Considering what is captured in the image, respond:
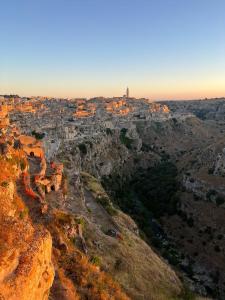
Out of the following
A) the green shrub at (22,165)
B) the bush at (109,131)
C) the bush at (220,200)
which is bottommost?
the bush at (220,200)

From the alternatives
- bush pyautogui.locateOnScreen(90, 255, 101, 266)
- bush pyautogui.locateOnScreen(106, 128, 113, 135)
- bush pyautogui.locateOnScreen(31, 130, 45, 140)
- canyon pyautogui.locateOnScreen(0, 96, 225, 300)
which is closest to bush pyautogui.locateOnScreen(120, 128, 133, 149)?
canyon pyautogui.locateOnScreen(0, 96, 225, 300)

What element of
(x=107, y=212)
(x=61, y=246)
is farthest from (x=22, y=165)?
(x=107, y=212)

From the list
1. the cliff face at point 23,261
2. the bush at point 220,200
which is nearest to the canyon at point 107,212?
the cliff face at point 23,261

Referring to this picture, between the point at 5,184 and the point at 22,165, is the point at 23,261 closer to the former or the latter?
the point at 5,184

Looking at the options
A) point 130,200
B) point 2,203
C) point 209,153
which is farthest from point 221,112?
point 2,203

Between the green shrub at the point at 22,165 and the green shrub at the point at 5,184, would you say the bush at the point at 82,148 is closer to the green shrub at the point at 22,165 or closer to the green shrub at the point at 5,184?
the green shrub at the point at 22,165

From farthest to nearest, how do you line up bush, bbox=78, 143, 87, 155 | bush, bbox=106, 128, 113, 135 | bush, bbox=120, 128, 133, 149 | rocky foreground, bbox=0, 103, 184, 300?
bush, bbox=120, 128, 133, 149, bush, bbox=106, 128, 113, 135, bush, bbox=78, 143, 87, 155, rocky foreground, bbox=0, 103, 184, 300

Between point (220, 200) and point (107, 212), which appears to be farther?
point (220, 200)

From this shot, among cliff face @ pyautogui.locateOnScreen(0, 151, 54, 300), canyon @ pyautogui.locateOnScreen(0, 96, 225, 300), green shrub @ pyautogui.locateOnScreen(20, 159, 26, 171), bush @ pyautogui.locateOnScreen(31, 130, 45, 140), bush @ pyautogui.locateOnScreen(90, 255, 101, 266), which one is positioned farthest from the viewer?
bush @ pyautogui.locateOnScreen(31, 130, 45, 140)

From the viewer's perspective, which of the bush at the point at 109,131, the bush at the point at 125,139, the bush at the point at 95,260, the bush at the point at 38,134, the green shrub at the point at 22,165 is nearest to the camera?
the bush at the point at 95,260

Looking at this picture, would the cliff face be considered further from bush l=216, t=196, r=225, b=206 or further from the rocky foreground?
bush l=216, t=196, r=225, b=206

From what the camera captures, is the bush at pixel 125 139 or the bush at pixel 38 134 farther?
the bush at pixel 125 139

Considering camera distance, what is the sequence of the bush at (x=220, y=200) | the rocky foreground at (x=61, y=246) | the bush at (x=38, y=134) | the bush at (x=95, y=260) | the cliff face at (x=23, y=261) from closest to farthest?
1. the cliff face at (x=23, y=261)
2. the rocky foreground at (x=61, y=246)
3. the bush at (x=95, y=260)
4. the bush at (x=220, y=200)
5. the bush at (x=38, y=134)

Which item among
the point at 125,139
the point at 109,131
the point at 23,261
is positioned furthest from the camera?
the point at 125,139
